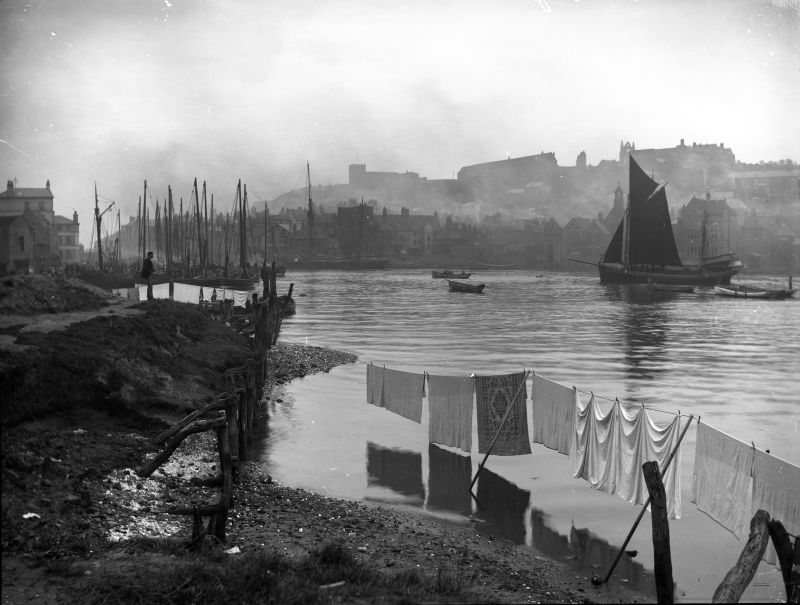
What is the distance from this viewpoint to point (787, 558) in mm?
9586

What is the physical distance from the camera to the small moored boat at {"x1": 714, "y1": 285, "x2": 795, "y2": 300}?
9206 cm

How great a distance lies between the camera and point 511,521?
15.5m

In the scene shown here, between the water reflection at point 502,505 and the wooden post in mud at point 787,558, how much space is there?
531cm

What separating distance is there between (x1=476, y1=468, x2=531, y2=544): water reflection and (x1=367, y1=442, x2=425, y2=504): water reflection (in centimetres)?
139

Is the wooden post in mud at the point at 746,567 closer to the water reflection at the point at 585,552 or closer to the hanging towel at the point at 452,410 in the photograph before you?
the water reflection at the point at 585,552

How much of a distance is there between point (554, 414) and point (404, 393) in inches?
218

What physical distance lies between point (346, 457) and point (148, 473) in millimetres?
7711

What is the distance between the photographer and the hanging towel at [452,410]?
18250mm

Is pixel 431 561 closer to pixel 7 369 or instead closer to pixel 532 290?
pixel 7 369

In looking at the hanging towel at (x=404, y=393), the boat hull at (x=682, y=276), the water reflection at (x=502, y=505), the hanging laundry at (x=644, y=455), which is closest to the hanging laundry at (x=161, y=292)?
the hanging towel at (x=404, y=393)

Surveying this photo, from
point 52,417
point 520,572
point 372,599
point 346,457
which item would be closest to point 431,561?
point 520,572

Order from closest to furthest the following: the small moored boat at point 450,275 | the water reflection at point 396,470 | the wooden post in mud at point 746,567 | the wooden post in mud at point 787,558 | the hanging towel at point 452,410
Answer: the wooden post in mud at point 746,567
the wooden post in mud at point 787,558
the water reflection at point 396,470
the hanging towel at point 452,410
the small moored boat at point 450,275

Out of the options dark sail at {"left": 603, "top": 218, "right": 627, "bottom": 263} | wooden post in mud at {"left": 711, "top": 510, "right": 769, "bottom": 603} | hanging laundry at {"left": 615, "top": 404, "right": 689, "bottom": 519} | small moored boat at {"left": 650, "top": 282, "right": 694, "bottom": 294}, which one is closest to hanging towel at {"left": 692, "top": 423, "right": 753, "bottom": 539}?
hanging laundry at {"left": 615, "top": 404, "right": 689, "bottom": 519}

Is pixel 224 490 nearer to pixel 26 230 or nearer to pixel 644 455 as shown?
pixel 644 455
